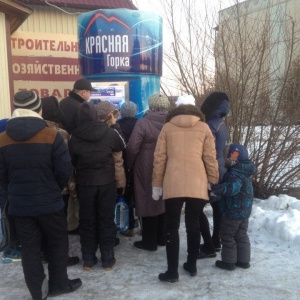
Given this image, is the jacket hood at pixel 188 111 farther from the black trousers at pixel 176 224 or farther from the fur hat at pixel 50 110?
the fur hat at pixel 50 110

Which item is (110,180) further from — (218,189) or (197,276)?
(197,276)

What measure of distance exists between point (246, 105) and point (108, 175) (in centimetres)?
290

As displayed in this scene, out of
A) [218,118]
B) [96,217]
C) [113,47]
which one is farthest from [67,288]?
[113,47]

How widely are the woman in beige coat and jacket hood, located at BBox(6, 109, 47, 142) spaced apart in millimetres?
1113

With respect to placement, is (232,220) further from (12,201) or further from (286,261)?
(12,201)

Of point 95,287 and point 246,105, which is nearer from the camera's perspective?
point 95,287

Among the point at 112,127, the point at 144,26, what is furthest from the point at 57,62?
the point at 112,127

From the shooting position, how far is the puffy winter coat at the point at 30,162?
2998 mm

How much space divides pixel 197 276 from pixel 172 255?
0.41m

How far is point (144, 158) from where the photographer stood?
4.20 metres

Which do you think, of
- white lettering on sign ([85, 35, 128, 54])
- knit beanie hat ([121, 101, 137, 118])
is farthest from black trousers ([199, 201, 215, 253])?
white lettering on sign ([85, 35, 128, 54])

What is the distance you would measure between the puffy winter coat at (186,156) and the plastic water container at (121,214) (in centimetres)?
110

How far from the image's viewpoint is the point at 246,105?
5.82m

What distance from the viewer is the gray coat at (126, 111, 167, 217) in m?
4.11
